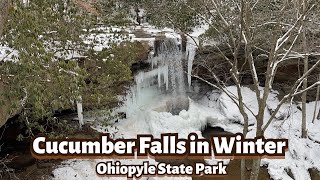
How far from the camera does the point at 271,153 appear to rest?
22.2 ft

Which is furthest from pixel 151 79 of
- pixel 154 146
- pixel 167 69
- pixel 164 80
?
pixel 154 146

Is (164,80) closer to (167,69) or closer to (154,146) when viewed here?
(167,69)

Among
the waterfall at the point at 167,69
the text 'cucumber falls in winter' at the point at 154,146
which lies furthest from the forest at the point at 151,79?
the text 'cucumber falls in winter' at the point at 154,146

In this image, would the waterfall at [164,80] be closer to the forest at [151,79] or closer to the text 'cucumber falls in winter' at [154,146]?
the forest at [151,79]

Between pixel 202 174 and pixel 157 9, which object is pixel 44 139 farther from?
pixel 157 9

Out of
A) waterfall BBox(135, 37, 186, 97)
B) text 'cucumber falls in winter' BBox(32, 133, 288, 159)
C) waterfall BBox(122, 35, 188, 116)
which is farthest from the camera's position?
waterfall BBox(135, 37, 186, 97)

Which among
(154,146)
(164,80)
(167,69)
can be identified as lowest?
(154,146)

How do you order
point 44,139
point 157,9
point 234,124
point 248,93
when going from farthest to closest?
point 157,9, point 248,93, point 234,124, point 44,139

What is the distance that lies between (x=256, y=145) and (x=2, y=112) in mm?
4846

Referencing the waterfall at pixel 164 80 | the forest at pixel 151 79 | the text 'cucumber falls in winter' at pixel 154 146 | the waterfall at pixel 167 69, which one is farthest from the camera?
the waterfall at pixel 167 69

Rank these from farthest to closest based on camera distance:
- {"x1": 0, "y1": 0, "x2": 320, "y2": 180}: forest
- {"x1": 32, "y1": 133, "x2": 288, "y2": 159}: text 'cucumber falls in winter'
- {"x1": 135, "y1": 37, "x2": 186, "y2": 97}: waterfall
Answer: {"x1": 135, "y1": 37, "x2": 186, "y2": 97}: waterfall, {"x1": 0, "y1": 0, "x2": 320, "y2": 180}: forest, {"x1": 32, "y1": 133, "x2": 288, "y2": 159}: text 'cucumber falls in winter'

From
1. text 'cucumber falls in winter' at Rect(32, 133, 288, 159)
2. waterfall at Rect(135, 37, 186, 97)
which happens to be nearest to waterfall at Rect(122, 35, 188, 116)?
waterfall at Rect(135, 37, 186, 97)

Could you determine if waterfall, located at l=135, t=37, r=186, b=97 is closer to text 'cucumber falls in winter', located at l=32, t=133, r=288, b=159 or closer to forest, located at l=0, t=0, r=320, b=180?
forest, located at l=0, t=0, r=320, b=180

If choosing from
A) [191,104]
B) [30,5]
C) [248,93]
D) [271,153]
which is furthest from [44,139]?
[248,93]
